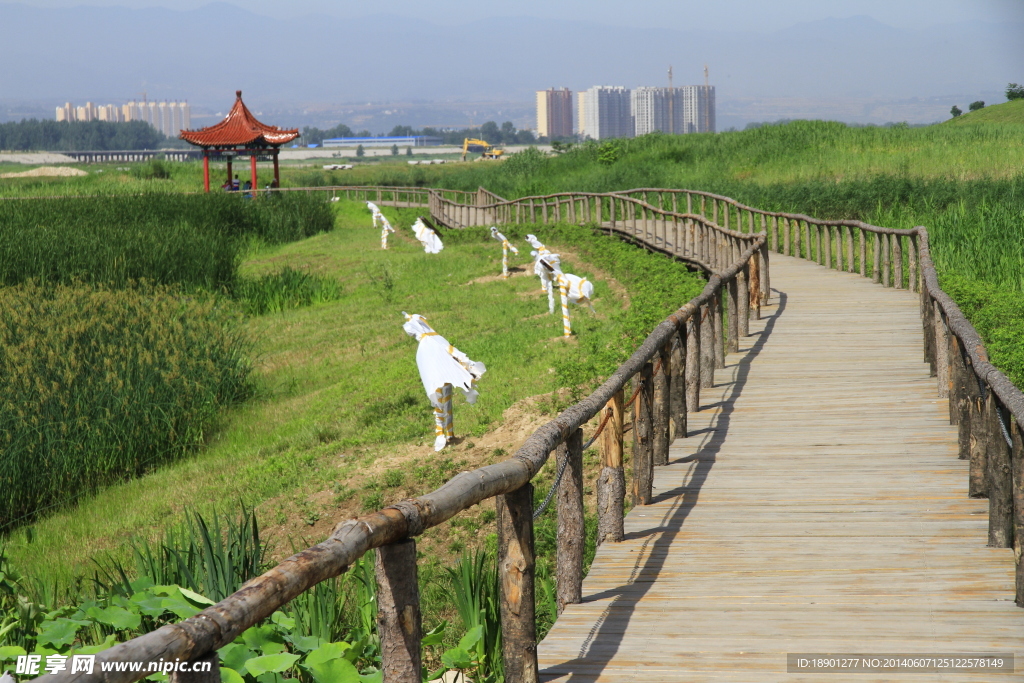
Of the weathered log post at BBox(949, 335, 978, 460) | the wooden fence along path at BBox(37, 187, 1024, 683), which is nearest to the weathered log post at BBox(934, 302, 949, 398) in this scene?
the wooden fence along path at BBox(37, 187, 1024, 683)

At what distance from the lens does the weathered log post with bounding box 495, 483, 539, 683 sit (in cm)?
430

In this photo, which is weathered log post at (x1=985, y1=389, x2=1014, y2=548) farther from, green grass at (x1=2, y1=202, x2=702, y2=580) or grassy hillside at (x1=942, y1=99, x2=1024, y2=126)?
grassy hillside at (x1=942, y1=99, x2=1024, y2=126)

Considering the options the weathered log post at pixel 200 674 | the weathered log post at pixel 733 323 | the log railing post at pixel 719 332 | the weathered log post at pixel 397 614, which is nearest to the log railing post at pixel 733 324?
the weathered log post at pixel 733 323

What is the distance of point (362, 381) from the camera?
17.6 meters

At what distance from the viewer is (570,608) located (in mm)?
5352

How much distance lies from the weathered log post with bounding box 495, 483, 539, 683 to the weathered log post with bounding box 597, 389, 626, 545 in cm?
190

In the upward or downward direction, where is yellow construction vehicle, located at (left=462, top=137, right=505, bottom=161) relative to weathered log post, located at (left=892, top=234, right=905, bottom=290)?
upward

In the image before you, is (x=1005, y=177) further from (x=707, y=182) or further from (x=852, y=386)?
(x=852, y=386)

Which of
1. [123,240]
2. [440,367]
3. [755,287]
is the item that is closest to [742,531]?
[440,367]

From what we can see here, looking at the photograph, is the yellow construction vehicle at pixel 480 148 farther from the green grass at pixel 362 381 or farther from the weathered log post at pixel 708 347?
the weathered log post at pixel 708 347

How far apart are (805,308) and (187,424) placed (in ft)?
31.9

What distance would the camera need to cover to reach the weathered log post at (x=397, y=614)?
3.50 metres

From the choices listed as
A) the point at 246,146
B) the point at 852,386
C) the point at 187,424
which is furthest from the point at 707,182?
the point at 852,386

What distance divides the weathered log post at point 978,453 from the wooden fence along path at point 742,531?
0.02 meters
